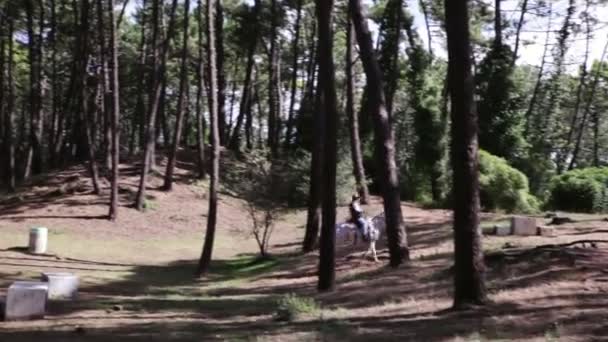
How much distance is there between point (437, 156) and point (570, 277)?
86.3ft

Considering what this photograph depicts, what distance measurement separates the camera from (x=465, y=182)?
33.8ft

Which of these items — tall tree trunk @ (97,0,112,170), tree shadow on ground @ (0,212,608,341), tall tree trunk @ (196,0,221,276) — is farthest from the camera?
tall tree trunk @ (97,0,112,170)

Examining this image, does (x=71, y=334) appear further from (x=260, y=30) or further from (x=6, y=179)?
(x=260, y=30)

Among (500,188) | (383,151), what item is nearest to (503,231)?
(383,151)

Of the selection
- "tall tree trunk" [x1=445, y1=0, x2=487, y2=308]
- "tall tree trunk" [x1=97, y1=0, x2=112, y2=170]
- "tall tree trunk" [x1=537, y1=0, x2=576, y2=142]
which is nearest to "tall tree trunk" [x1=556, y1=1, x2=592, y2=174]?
"tall tree trunk" [x1=537, y1=0, x2=576, y2=142]

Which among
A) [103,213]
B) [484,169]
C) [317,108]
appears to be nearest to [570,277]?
[317,108]

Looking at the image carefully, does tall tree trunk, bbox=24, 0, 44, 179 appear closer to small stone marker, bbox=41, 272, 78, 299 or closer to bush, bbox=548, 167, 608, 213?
bush, bbox=548, 167, 608, 213

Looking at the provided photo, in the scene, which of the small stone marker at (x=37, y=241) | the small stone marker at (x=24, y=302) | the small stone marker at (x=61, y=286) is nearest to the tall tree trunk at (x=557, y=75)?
the small stone marker at (x=37, y=241)

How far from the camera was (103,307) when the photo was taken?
46.6 ft

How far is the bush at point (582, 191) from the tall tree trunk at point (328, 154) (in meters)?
14.9

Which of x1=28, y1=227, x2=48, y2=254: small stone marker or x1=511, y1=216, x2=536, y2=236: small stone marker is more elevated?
x1=511, y1=216, x2=536, y2=236: small stone marker

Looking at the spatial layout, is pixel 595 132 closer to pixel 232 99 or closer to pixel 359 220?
pixel 232 99

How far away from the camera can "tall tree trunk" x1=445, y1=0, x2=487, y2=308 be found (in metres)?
10.3

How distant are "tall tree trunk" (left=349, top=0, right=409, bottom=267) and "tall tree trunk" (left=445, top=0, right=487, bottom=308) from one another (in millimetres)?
6042
